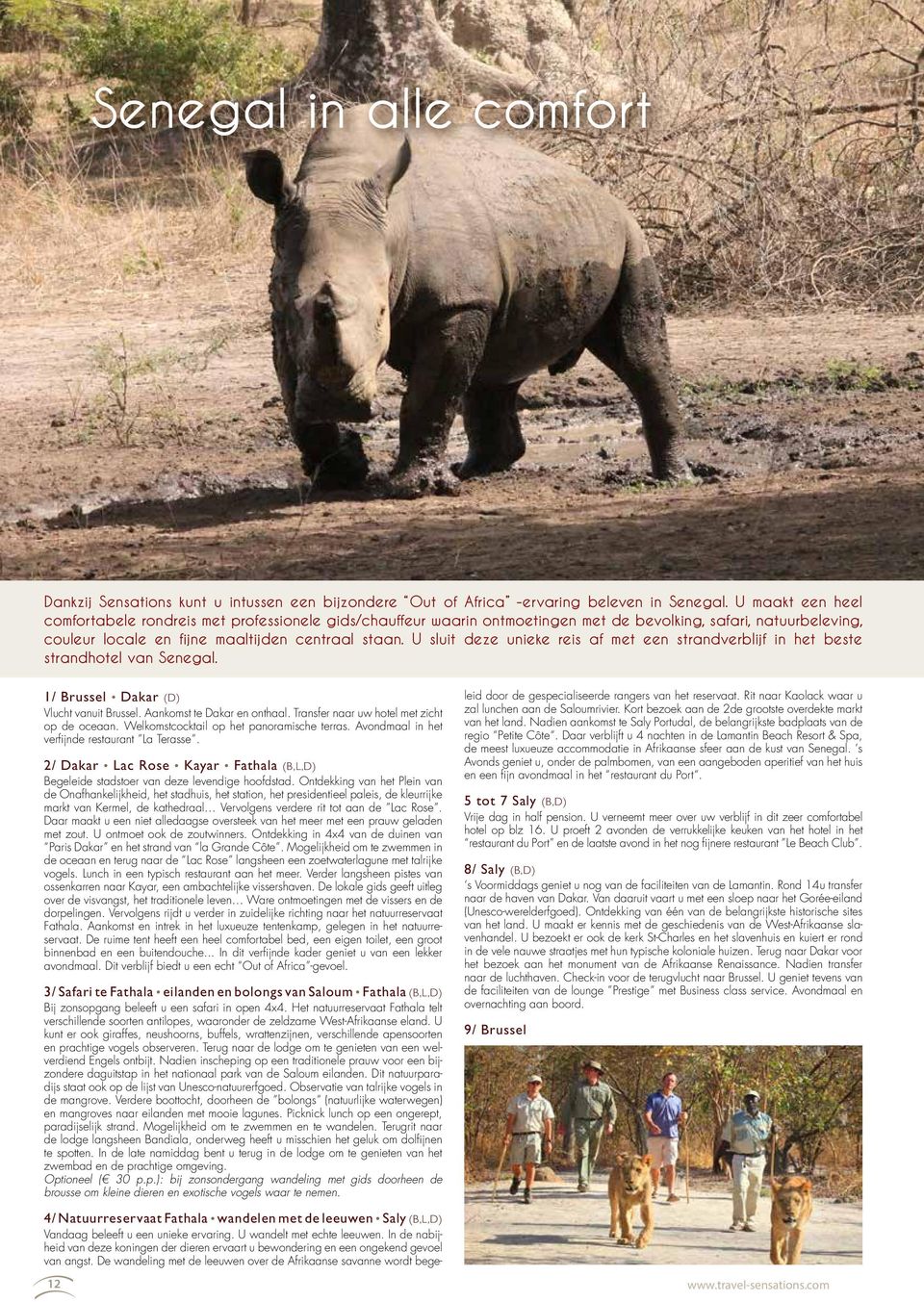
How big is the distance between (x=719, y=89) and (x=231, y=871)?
32.8ft

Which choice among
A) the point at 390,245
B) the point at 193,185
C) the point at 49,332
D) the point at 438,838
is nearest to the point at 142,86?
the point at 193,185

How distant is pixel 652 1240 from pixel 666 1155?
18.6 inches

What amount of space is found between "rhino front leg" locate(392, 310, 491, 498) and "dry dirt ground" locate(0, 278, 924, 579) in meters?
0.19

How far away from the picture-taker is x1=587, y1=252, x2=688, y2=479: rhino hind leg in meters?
9.55

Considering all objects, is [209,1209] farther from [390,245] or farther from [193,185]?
[193,185]

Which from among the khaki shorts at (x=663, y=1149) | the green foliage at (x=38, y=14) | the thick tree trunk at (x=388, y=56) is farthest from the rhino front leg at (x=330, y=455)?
the green foliage at (x=38, y=14)

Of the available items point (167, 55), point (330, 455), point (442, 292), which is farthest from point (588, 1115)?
point (167, 55)

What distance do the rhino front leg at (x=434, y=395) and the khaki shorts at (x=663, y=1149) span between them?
12.0 ft

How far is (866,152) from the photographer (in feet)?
47.6

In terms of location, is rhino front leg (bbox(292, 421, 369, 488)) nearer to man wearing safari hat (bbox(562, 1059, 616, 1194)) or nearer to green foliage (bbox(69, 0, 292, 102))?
man wearing safari hat (bbox(562, 1059, 616, 1194))

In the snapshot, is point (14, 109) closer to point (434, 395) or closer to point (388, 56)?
point (388, 56)

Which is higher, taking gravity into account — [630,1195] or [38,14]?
[38,14]

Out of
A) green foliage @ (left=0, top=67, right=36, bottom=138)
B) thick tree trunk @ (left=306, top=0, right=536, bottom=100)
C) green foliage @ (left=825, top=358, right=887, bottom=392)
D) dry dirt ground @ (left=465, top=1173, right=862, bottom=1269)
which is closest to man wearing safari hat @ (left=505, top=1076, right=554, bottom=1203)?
dry dirt ground @ (left=465, top=1173, right=862, bottom=1269)

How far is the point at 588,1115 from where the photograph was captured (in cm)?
618
